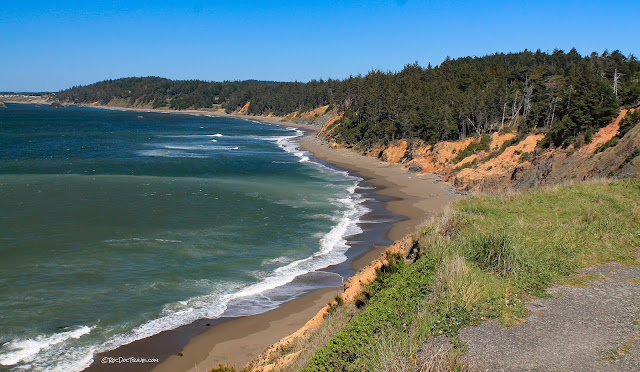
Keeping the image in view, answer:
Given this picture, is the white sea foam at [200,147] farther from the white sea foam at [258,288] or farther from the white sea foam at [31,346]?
the white sea foam at [31,346]

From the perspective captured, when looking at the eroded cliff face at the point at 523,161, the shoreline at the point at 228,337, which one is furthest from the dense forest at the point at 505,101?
the shoreline at the point at 228,337

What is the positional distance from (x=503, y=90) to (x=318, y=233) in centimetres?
4501

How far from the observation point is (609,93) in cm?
4084

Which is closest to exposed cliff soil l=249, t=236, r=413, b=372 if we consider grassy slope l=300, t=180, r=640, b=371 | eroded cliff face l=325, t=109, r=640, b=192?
grassy slope l=300, t=180, r=640, b=371

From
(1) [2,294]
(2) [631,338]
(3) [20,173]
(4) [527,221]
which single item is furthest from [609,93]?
(3) [20,173]

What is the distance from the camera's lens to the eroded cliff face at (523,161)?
31.6 metres

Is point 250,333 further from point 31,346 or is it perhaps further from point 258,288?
point 31,346

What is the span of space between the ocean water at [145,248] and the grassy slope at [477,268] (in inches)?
320

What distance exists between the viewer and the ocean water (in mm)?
17141

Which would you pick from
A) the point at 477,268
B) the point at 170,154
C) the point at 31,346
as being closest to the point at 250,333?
the point at 31,346

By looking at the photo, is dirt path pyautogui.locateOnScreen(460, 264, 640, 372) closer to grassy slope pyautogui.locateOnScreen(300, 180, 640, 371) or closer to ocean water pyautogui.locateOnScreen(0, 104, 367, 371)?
grassy slope pyautogui.locateOnScreen(300, 180, 640, 371)

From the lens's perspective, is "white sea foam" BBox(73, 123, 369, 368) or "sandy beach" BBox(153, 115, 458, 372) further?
"white sea foam" BBox(73, 123, 369, 368)

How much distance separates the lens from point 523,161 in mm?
44781

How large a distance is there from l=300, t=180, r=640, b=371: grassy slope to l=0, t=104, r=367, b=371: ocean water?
812 cm
